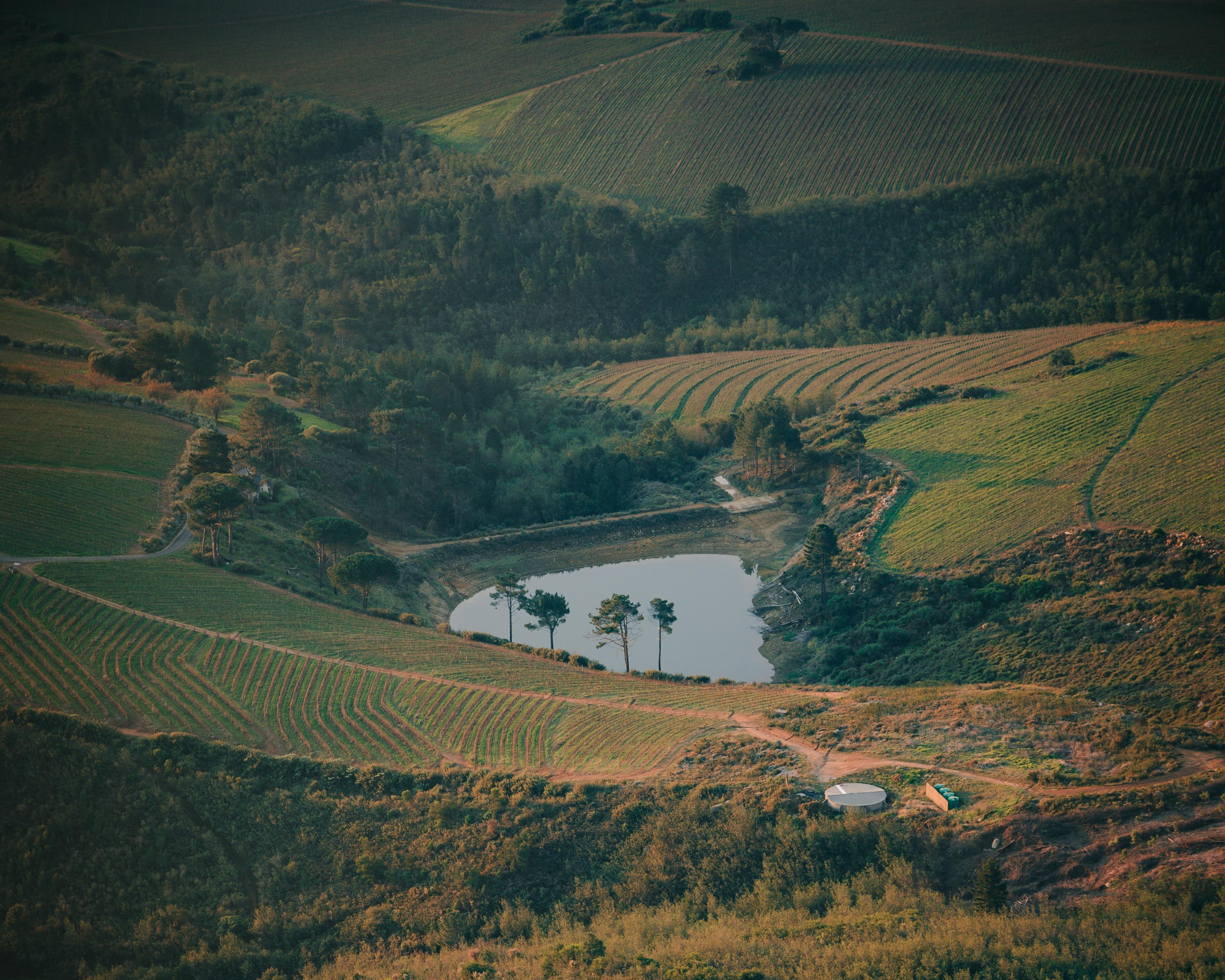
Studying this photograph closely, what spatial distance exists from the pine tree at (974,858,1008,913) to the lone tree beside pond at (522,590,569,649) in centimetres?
3106

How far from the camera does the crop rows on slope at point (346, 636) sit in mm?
46844

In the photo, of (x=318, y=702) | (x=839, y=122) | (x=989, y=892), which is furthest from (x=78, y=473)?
(x=839, y=122)

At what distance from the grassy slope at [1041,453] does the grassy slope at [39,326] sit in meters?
69.8

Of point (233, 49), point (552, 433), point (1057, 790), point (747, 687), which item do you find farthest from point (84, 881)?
point (233, 49)

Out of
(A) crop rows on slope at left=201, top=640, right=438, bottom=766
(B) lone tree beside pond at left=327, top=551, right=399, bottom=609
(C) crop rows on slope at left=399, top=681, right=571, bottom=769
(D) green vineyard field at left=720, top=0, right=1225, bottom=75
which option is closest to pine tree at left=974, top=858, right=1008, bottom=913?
(C) crop rows on slope at left=399, top=681, right=571, bottom=769

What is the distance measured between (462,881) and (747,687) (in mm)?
19556

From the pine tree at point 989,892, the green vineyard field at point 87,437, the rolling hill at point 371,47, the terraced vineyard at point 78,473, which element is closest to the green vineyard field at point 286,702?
the terraced vineyard at point 78,473

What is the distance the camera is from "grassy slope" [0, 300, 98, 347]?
276ft

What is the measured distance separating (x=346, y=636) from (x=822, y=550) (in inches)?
1148

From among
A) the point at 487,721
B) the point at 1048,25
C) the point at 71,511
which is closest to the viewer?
the point at 487,721

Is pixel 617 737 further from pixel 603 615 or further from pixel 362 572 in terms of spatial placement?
pixel 362 572

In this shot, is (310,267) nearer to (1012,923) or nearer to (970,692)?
(970,692)

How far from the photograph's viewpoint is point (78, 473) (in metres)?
61.6

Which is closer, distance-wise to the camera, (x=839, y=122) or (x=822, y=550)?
(x=822, y=550)
